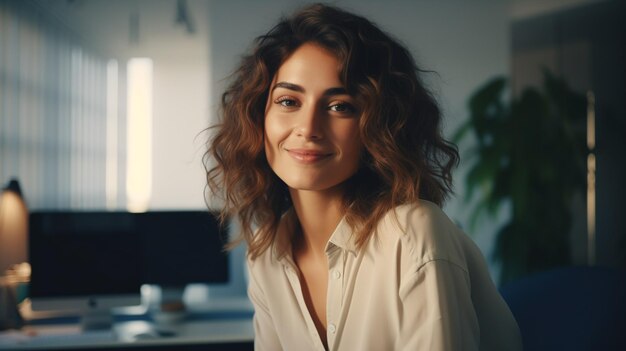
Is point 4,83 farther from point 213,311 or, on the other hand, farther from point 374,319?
point 374,319

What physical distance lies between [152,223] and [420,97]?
1810 millimetres

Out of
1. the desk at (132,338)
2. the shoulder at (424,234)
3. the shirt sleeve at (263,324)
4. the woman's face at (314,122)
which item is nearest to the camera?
the shoulder at (424,234)

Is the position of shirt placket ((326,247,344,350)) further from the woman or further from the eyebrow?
the eyebrow

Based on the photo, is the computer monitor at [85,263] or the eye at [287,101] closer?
the eye at [287,101]

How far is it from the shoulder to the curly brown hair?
4 centimetres

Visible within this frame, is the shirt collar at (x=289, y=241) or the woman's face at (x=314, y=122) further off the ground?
the woman's face at (x=314, y=122)

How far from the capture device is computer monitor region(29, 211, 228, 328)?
256 centimetres

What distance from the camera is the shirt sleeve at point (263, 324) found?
1.41 metres

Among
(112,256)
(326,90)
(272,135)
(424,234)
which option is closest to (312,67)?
(326,90)

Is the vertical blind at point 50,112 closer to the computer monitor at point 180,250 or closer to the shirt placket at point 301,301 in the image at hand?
the computer monitor at point 180,250

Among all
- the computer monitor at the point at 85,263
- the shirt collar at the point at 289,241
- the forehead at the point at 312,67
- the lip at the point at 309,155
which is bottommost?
the computer monitor at the point at 85,263

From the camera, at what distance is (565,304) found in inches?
39.3

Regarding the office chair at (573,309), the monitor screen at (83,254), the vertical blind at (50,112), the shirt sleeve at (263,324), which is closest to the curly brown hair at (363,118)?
the shirt sleeve at (263,324)

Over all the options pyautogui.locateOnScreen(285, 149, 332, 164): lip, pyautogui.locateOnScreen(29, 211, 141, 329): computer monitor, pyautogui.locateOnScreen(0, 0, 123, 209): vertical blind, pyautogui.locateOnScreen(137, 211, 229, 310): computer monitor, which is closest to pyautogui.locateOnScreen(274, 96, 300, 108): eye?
pyautogui.locateOnScreen(285, 149, 332, 164): lip
